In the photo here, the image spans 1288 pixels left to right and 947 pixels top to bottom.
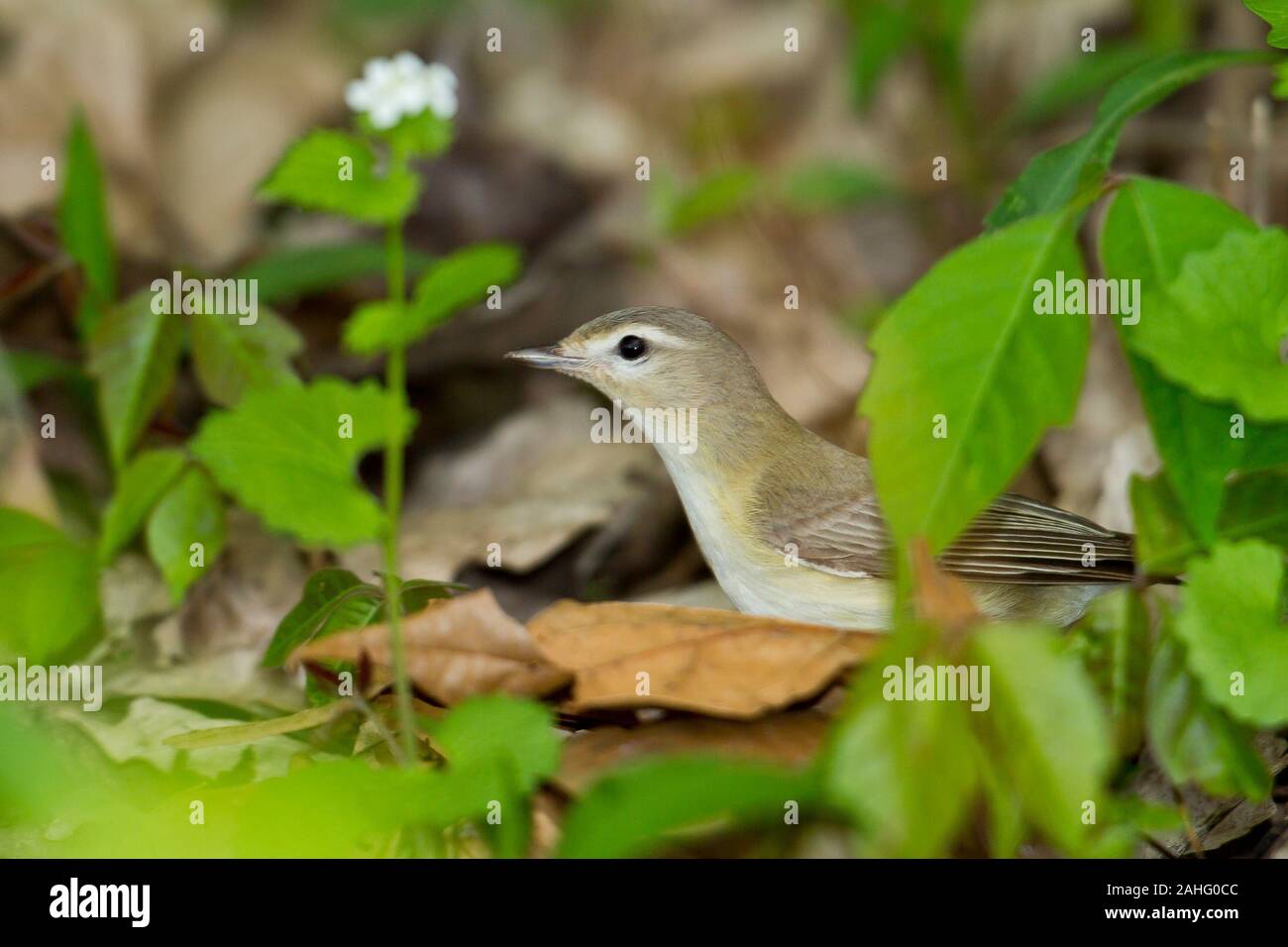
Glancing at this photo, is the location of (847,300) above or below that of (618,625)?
above

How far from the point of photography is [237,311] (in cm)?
416

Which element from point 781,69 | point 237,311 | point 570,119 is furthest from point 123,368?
point 781,69

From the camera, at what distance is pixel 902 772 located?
1.99 metres

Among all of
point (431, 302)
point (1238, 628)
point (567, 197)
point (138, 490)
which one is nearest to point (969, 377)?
point (1238, 628)

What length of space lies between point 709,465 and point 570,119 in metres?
5.29

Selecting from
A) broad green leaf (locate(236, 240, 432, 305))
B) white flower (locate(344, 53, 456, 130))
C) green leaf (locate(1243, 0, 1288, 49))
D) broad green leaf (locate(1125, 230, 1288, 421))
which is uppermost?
broad green leaf (locate(236, 240, 432, 305))

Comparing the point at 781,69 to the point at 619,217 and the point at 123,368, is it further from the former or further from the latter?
the point at 123,368

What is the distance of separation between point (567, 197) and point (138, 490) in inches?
167

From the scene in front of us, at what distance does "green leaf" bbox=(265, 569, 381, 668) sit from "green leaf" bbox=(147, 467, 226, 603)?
784 mm

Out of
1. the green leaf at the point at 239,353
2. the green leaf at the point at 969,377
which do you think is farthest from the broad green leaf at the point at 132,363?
the green leaf at the point at 969,377

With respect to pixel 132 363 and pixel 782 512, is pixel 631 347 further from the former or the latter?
pixel 132 363

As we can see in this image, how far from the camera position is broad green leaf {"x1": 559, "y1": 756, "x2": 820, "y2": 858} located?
2.06 m

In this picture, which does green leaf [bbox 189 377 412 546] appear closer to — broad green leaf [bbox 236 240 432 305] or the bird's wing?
the bird's wing

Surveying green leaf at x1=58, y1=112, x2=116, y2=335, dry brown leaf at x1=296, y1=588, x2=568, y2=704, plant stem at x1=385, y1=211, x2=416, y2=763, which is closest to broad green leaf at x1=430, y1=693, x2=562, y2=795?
plant stem at x1=385, y1=211, x2=416, y2=763
